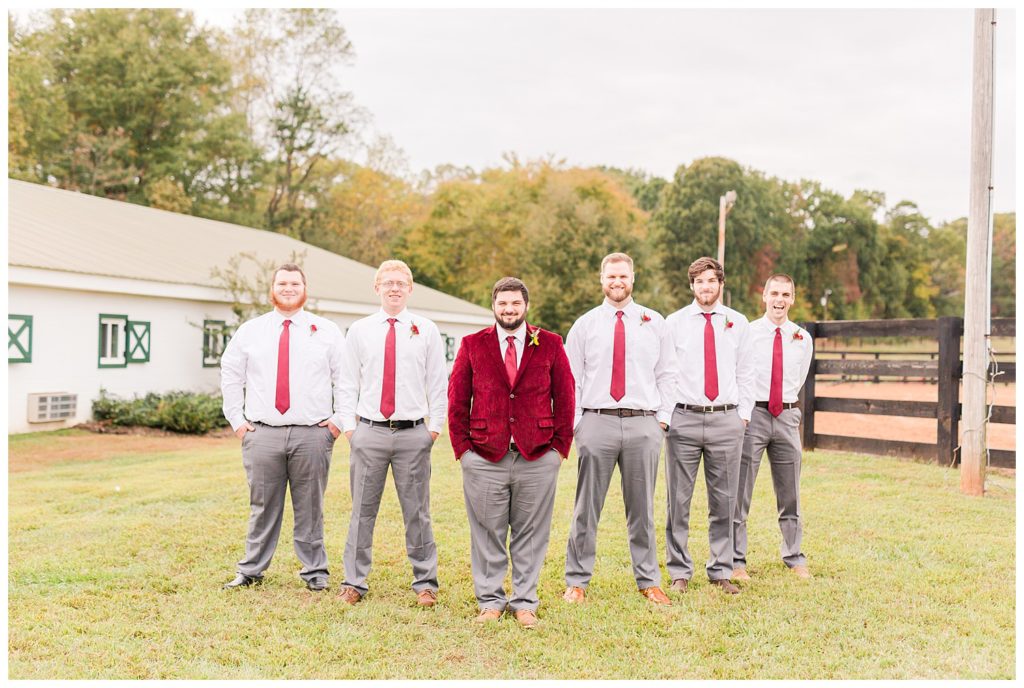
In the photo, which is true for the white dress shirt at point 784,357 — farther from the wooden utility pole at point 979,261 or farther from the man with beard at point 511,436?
the wooden utility pole at point 979,261

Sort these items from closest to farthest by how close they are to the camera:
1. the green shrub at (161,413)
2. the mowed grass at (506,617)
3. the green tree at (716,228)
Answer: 1. the mowed grass at (506,617)
2. the green shrub at (161,413)
3. the green tree at (716,228)

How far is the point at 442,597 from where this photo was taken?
5.76m

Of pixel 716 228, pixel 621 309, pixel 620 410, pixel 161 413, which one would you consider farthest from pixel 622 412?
pixel 716 228

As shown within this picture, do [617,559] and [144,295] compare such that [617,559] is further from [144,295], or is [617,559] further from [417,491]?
[144,295]

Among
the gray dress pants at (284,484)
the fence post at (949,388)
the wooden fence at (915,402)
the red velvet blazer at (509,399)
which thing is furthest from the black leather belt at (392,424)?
the fence post at (949,388)

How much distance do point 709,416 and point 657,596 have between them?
1238 millimetres

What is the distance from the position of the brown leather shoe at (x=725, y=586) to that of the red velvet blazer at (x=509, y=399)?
5.31 ft

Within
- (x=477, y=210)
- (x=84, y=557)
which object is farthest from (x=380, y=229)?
(x=84, y=557)

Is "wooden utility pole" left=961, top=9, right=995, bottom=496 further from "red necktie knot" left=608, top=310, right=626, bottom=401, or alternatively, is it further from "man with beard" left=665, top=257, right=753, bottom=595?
"red necktie knot" left=608, top=310, right=626, bottom=401

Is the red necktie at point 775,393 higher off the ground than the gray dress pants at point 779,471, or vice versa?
the red necktie at point 775,393

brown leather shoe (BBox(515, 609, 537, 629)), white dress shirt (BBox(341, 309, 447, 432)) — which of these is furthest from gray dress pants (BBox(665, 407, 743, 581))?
white dress shirt (BBox(341, 309, 447, 432))

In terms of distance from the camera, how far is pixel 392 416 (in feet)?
18.2

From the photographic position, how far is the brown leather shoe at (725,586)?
5.88 m

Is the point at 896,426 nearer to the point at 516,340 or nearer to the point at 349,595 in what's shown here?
the point at 516,340
